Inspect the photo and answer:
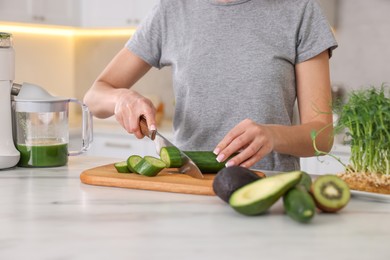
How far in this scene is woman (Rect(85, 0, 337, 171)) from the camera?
187 cm

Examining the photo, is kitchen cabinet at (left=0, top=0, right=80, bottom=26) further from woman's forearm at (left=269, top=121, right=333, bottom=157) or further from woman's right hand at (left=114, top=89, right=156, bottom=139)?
woman's forearm at (left=269, top=121, right=333, bottom=157)

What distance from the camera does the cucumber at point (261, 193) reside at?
3.67 ft

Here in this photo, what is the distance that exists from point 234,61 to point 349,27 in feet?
6.42

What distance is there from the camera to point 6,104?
1.68 meters

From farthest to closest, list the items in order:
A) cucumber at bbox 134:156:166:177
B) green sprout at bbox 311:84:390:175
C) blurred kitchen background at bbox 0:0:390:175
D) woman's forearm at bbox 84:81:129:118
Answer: blurred kitchen background at bbox 0:0:390:175
woman's forearm at bbox 84:81:129:118
cucumber at bbox 134:156:166:177
green sprout at bbox 311:84:390:175

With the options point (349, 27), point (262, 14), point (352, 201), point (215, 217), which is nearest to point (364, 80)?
point (349, 27)

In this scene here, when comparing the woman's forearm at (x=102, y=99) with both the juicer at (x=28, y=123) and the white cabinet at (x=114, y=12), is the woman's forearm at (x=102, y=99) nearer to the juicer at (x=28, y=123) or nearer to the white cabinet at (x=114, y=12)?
the juicer at (x=28, y=123)

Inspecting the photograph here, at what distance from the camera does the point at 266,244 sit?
1012 mm

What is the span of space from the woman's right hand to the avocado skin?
0.35 m

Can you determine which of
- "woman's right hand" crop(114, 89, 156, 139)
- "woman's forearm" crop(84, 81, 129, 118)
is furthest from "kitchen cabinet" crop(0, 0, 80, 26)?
"woman's right hand" crop(114, 89, 156, 139)

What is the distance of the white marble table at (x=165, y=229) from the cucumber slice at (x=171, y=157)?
162 millimetres

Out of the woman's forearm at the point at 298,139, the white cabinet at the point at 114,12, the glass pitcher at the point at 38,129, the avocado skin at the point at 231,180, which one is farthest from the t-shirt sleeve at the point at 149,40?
the white cabinet at the point at 114,12

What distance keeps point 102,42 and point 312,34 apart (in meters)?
2.84

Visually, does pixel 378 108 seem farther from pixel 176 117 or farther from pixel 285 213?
pixel 176 117
